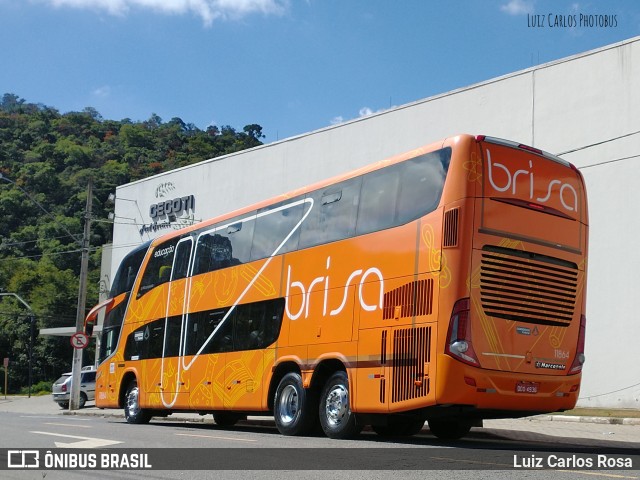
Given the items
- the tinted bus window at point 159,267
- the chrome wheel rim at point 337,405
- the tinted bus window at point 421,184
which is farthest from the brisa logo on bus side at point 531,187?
the tinted bus window at point 159,267

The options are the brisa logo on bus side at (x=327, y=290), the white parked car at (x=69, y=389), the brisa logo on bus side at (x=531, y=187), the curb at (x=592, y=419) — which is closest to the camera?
the brisa logo on bus side at (x=531, y=187)

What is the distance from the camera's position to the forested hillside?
78.4 meters

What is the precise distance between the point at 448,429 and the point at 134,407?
30.9ft

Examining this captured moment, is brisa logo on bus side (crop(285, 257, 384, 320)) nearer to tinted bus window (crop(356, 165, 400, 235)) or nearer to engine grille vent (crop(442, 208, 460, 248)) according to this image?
tinted bus window (crop(356, 165, 400, 235))

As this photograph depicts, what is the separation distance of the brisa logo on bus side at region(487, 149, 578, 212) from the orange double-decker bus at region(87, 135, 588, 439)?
0.10 ft

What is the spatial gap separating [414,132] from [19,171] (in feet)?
199

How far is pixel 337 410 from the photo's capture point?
13.6 m

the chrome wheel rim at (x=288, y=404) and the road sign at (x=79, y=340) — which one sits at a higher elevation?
the road sign at (x=79, y=340)

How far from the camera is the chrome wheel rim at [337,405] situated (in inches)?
528

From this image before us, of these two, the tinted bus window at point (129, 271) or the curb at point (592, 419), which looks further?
the tinted bus window at point (129, 271)

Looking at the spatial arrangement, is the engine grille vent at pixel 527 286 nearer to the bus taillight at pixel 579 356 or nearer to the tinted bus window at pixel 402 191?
the bus taillight at pixel 579 356

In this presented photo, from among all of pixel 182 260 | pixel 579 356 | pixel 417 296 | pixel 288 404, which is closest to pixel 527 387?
pixel 579 356

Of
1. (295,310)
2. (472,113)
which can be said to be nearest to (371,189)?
Result: (295,310)

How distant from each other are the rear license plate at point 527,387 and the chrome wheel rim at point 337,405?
2778mm
